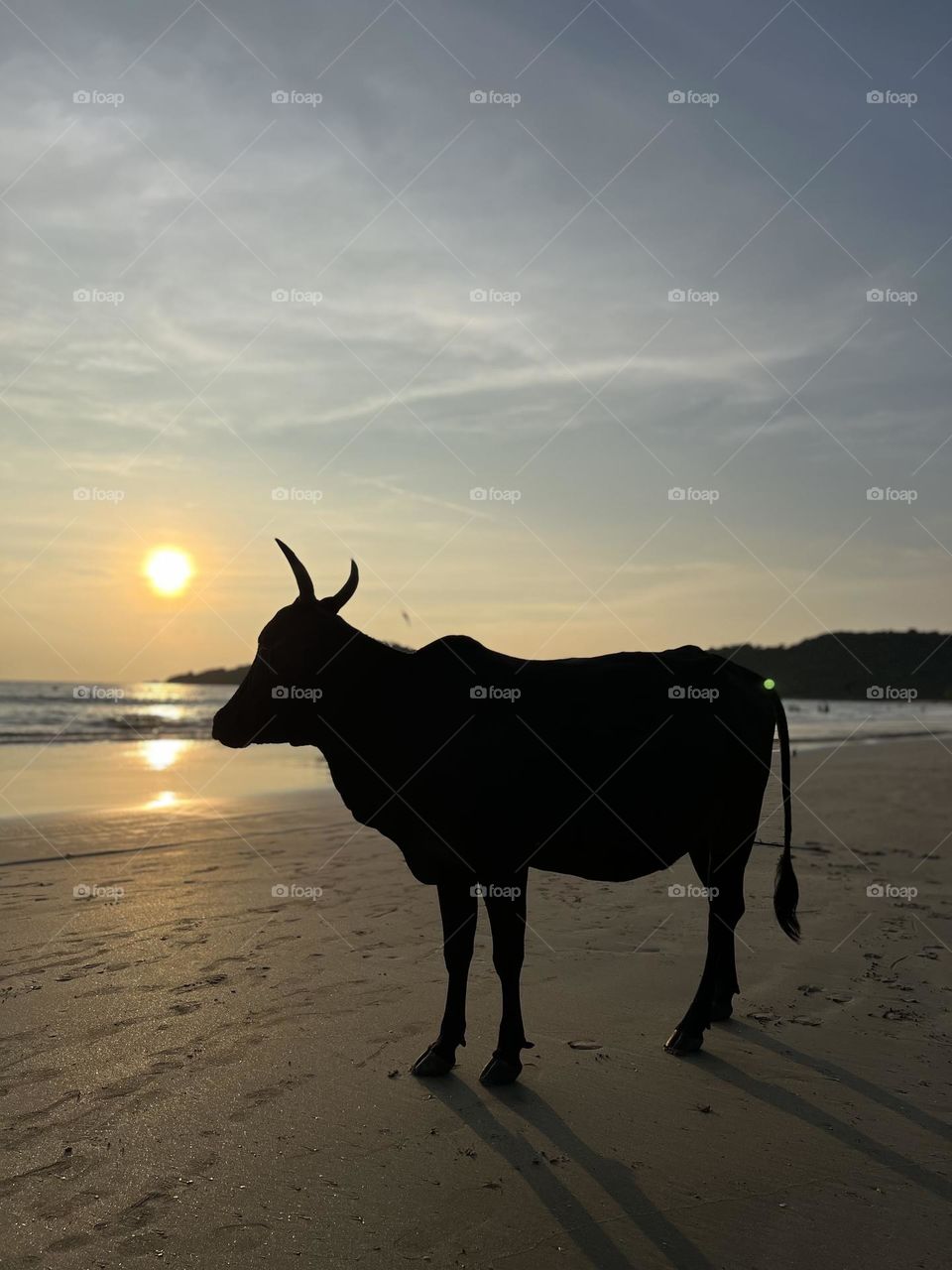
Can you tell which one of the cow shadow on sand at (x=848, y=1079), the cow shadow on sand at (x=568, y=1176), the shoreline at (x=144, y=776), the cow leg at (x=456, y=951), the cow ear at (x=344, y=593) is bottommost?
the shoreline at (x=144, y=776)

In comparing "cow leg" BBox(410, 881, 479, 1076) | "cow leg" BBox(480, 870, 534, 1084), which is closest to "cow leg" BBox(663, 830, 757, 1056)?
"cow leg" BBox(480, 870, 534, 1084)

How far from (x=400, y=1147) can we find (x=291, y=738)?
7.00ft

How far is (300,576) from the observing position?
5.38 metres

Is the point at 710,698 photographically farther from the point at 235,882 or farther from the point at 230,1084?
the point at 235,882

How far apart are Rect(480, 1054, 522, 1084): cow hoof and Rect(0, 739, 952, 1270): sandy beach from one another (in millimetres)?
87

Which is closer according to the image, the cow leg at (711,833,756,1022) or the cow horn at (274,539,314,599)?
the cow horn at (274,539,314,599)

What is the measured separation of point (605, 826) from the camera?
5.45 metres

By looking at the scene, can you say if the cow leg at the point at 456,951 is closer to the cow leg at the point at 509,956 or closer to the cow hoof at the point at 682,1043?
the cow leg at the point at 509,956

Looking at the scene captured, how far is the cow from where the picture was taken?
5.26m

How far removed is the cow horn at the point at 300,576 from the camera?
538 centimetres

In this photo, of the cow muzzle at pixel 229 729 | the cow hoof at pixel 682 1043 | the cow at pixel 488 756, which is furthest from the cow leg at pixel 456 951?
the cow muzzle at pixel 229 729

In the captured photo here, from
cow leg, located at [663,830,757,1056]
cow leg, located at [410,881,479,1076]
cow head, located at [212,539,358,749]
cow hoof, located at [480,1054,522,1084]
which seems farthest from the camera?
cow leg, located at [663,830,757,1056]

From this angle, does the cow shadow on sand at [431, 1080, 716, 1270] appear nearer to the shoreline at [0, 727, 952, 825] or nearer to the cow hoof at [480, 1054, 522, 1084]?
the cow hoof at [480, 1054, 522, 1084]

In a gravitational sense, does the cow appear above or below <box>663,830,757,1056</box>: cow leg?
above
